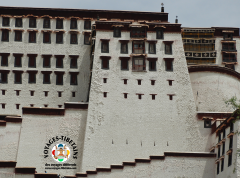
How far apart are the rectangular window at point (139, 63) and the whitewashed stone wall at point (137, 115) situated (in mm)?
642

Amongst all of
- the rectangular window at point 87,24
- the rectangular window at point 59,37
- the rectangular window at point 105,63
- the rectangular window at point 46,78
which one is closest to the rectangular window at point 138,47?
the rectangular window at point 105,63

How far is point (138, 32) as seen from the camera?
7106cm

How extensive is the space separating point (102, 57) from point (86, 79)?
9.15 m

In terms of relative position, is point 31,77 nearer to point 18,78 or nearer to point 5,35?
point 18,78

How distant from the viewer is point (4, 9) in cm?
8119

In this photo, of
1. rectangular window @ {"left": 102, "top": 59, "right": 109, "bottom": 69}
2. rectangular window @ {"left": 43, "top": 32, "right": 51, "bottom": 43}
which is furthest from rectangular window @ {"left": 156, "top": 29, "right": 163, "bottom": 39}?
rectangular window @ {"left": 43, "top": 32, "right": 51, "bottom": 43}

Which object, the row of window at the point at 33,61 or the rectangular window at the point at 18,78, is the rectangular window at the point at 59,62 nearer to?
the row of window at the point at 33,61

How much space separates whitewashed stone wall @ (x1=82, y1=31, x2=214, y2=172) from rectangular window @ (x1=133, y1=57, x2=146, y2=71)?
2.11ft

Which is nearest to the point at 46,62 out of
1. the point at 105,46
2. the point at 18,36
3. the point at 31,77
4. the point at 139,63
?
the point at 31,77

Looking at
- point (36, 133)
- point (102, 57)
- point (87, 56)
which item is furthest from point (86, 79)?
point (36, 133)

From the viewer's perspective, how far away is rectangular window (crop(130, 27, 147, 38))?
70938 millimetres

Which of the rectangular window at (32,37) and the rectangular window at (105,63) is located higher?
the rectangular window at (32,37)

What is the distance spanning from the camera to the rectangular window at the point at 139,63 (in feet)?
229

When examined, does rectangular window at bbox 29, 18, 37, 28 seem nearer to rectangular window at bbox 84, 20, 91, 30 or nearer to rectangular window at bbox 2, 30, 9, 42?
rectangular window at bbox 2, 30, 9, 42
